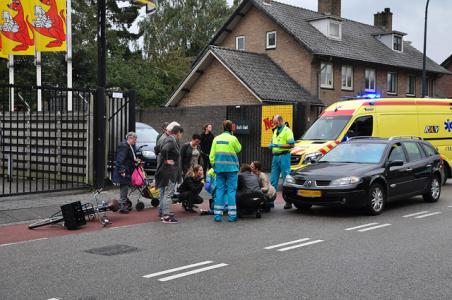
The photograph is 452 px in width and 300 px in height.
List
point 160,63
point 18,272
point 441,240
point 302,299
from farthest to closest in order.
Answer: point 160,63 < point 441,240 < point 18,272 < point 302,299

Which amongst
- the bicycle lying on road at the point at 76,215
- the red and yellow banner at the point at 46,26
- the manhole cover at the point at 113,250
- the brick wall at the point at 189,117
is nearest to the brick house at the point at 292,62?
the brick wall at the point at 189,117

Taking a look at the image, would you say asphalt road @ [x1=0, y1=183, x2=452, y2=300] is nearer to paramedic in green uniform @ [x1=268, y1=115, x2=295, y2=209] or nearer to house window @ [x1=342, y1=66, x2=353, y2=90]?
paramedic in green uniform @ [x1=268, y1=115, x2=295, y2=209]

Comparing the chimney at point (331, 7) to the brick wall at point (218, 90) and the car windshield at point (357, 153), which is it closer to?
the brick wall at point (218, 90)

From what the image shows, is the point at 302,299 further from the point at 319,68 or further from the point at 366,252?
the point at 319,68

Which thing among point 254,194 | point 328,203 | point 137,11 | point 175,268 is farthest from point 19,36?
point 137,11

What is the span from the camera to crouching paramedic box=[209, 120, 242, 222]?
10266 millimetres

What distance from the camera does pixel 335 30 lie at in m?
35.2

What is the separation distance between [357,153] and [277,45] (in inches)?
877

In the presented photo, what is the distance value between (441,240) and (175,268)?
4.09 metres

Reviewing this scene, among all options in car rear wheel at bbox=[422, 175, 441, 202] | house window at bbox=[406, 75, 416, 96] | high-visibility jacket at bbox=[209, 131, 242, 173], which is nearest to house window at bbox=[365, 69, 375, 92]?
house window at bbox=[406, 75, 416, 96]

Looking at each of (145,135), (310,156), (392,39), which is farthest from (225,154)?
(392,39)

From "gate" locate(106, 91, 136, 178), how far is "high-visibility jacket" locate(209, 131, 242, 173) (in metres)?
4.31

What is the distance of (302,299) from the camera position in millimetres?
5461

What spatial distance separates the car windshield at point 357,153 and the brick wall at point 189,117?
1213 cm
